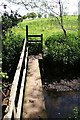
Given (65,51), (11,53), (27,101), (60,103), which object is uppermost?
(27,101)

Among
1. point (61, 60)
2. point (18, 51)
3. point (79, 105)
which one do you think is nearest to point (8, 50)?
point (18, 51)

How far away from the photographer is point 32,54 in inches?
622

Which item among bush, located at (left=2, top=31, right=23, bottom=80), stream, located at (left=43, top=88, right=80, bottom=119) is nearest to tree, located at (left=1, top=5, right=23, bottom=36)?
bush, located at (left=2, top=31, right=23, bottom=80)

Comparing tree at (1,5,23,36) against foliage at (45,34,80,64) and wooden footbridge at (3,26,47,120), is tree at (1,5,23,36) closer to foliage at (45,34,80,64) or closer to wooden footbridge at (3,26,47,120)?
foliage at (45,34,80,64)

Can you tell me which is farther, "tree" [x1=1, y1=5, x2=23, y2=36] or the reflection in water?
"tree" [x1=1, y1=5, x2=23, y2=36]

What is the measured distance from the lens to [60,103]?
43.7 feet

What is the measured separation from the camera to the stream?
1181 cm

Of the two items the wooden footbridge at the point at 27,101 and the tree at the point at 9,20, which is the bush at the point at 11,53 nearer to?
the tree at the point at 9,20

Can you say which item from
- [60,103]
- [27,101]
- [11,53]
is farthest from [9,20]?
[27,101]

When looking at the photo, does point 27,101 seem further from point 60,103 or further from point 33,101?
point 60,103

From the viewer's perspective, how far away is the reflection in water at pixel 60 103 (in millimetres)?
11818

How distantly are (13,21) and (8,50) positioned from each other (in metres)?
1.82

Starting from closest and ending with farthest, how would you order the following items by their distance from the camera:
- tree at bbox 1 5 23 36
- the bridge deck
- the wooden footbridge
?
the wooden footbridge
the bridge deck
tree at bbox 1 5 23 36

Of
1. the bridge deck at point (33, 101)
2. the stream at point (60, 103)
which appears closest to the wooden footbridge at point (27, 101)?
the bridge deck at point (33, 101)
